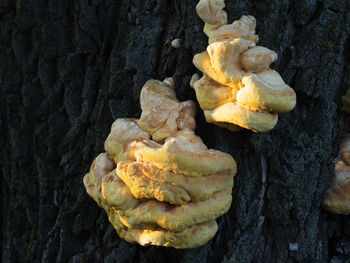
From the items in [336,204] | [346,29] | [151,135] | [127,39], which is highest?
[346,29]

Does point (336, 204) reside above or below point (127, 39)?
below

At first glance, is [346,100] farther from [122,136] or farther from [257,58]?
[122,136]

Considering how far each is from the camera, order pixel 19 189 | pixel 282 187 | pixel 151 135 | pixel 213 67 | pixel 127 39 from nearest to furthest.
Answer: pixel 213 67 → pixel 151 135 → pixel 282 187 → pixel 127 39 → pixel 19 189

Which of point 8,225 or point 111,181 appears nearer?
point 111,181

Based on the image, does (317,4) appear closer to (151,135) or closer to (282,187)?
(282,187)

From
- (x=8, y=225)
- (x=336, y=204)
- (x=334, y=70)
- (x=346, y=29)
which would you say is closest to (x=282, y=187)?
(x=336, y=204)

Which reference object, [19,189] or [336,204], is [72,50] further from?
[336,204]

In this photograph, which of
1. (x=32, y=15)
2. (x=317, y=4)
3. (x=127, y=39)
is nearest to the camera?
(x=317, y=4)

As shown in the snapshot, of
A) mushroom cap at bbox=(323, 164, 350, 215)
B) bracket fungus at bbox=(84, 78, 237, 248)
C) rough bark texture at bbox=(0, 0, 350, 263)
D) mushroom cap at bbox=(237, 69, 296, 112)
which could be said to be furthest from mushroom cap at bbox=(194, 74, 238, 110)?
mushroom cap at bbox=(323, 164, 350, 215)
